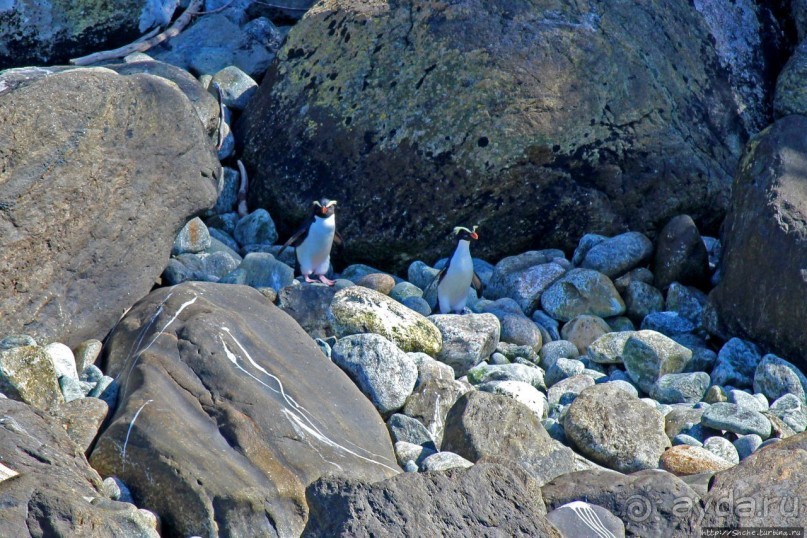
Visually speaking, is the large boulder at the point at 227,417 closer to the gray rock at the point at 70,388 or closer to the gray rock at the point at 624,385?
the gray rock at the point at 70,388

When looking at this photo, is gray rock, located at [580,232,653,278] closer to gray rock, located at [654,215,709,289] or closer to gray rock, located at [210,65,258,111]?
gray rock, located at [654,215,709,289]

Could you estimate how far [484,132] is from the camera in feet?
28.6

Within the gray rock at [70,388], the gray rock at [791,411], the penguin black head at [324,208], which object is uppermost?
the gray rock at [791,411]

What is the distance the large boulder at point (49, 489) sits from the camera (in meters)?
3.62

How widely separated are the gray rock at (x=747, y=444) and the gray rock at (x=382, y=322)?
203 centimetres

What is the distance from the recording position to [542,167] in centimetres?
881

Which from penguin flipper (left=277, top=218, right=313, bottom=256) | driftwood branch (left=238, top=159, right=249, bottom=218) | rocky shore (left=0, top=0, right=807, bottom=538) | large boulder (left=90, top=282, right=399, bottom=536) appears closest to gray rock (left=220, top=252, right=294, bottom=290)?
rocky shore (left=0, top=0, right=807, bottom=538)

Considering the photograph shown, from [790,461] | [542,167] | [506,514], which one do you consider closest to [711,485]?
[790,461]

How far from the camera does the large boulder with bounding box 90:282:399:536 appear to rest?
15.3 feet

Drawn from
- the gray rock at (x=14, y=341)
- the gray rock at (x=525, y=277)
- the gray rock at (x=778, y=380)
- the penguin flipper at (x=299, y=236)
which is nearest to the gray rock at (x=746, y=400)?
the gray rock at (x=778, y=380)

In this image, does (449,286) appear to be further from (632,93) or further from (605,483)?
(605,483)

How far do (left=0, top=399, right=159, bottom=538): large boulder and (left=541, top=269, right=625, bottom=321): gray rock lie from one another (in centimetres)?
445

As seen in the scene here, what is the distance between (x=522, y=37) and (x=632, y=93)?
43.0 inches

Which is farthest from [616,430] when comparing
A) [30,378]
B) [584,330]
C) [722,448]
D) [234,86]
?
[234,86]
